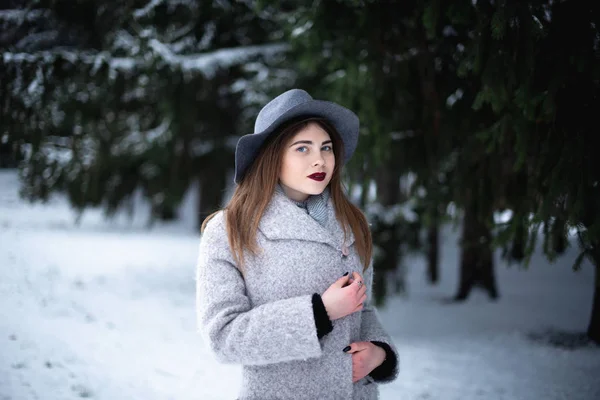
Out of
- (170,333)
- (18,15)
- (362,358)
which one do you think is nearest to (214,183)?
(170,333)

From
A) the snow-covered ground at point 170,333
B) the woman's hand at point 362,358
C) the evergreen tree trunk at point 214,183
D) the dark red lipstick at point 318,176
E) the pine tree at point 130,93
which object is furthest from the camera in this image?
the evergreen tree trunk at point 214,183

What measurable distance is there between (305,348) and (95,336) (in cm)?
402

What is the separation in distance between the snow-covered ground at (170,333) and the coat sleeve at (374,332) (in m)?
2.28

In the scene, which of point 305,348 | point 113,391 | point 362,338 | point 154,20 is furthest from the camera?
point 154,20

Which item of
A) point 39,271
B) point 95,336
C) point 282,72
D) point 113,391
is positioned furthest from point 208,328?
point 39,271

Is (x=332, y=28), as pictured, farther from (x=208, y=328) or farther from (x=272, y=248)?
(x=208, y=328)

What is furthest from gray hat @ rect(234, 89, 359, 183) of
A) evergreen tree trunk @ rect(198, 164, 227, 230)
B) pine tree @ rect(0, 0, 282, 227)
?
evergreen tree trunk @ rect(198, 164, 227, 230)

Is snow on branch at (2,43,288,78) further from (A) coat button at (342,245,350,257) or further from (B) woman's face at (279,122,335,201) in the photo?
(A) coat button at (342,245,350,257)

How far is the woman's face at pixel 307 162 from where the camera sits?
6.32 feet

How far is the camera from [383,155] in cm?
473

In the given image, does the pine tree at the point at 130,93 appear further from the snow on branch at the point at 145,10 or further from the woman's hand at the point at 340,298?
the woman's hand at the point at 340,298

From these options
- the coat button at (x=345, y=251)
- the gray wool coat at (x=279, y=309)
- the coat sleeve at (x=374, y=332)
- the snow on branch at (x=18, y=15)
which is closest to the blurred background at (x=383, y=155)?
Answer: the snow on branch at (x=18, y=15)

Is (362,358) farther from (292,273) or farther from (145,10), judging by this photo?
(145,10)

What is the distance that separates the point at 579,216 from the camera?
3031 mm
